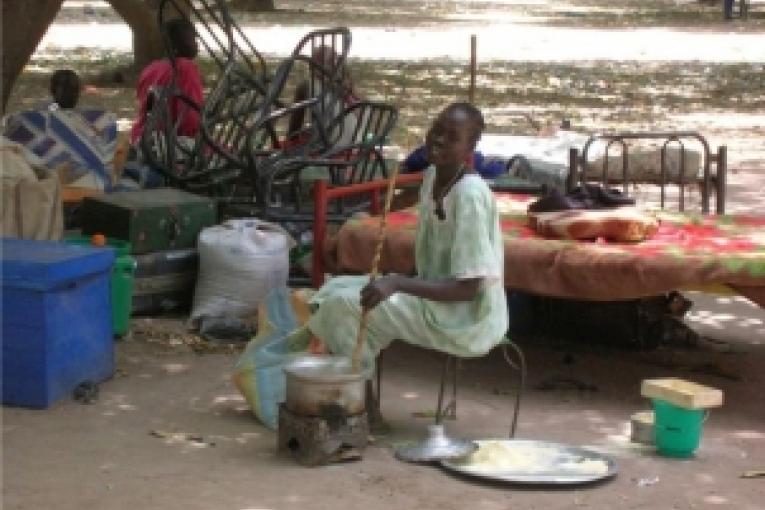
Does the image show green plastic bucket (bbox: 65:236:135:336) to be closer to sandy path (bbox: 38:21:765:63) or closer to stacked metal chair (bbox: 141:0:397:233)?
stacked metal chair (bbox: 141:0:397:233)

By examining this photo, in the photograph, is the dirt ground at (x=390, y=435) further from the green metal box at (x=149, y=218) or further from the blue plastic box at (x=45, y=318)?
the green metal box at (x=149, y=218)

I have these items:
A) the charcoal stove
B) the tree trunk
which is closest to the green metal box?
the tree trunk

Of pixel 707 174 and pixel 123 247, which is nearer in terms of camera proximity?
pixel 123 247

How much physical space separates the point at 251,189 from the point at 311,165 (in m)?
0.49

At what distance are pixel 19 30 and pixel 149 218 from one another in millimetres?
1938

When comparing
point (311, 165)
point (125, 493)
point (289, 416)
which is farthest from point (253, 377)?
point (311, 165)

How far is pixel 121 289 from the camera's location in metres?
7.46

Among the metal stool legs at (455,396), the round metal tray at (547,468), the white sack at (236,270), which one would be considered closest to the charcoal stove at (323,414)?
the round metal tray at (547,468)

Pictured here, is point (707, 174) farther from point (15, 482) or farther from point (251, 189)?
point (15, 482)

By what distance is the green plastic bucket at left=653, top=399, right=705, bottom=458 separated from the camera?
5824 mm

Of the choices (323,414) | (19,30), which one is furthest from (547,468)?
(19,30)

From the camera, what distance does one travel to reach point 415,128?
1620 centimetres

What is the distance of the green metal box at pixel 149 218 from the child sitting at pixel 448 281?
2.26 metres

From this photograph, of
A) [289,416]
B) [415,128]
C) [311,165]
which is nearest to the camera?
[289,416]
